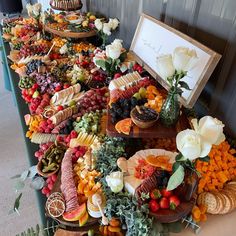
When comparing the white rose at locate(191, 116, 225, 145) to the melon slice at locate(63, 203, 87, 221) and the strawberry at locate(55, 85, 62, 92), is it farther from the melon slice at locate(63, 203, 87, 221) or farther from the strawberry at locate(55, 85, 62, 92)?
the strawberry at locate(55, 85, 62, 92)

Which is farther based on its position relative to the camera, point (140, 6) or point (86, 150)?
point (140, 6)

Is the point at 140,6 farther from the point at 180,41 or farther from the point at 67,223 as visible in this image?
the point at 67,223

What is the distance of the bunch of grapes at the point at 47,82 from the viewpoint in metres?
1.55

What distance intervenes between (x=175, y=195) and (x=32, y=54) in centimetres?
156

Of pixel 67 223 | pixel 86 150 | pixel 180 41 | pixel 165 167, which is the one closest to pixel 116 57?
pixel 180 41

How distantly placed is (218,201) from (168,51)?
2.26 ft

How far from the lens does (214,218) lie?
0.91m

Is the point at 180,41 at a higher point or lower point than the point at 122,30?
higher

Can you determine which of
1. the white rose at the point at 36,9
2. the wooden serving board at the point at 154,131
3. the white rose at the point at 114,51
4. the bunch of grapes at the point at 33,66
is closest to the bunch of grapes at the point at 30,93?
the bunch of grapes at the point at 33,66

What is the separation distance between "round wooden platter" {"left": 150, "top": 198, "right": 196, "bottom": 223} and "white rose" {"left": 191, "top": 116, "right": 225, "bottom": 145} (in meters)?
0.27

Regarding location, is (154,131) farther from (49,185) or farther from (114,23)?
(114,23)

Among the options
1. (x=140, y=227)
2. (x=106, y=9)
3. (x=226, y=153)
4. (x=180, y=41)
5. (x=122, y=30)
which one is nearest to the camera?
(x=140, y=227)

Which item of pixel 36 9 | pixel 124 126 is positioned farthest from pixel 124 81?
pixel 36 9

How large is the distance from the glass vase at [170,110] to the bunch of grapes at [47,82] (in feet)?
2.68
